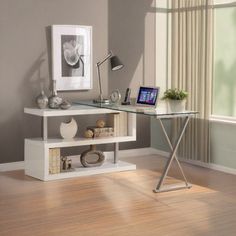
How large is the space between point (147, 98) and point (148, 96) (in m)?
0.02

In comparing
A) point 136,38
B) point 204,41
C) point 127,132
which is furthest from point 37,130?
point 204,41

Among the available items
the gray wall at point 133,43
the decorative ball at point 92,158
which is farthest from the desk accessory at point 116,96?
the gray wall at point 133,43

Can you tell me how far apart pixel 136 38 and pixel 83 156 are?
1.80 metres

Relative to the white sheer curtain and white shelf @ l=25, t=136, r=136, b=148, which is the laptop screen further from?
the white sheer curtain

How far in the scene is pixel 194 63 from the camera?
20.8 ft

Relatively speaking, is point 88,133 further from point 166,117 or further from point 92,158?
point 166,117

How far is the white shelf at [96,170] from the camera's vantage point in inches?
221

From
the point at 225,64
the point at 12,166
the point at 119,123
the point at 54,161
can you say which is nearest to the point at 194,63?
the point at 225,64

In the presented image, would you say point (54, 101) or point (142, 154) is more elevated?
point (54, 101)

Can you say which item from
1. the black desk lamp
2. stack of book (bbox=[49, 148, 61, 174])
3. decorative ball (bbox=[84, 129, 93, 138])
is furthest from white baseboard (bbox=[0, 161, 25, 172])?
the black desk lamp

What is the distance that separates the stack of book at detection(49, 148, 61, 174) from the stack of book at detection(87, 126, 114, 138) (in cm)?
54

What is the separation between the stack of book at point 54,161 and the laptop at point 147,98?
976mm

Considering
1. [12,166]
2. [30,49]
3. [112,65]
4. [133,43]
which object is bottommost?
[12,166]

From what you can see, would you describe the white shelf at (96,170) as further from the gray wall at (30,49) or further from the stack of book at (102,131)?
the gray wall at (30,49)
